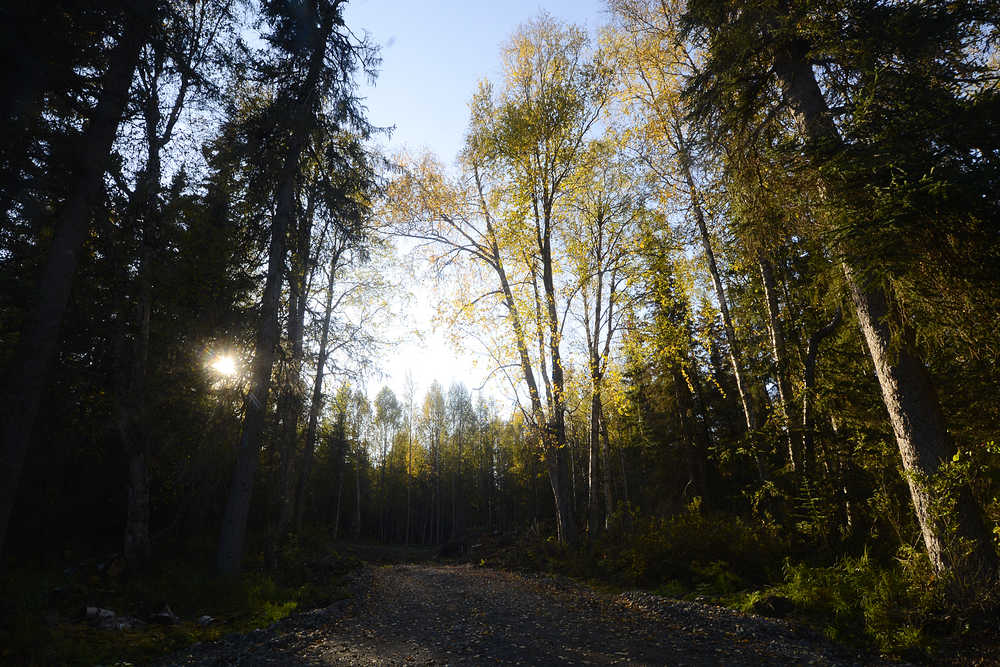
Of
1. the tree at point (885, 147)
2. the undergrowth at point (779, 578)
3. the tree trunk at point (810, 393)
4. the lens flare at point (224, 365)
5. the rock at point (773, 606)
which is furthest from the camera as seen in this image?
the lens flare at point (224, 365)

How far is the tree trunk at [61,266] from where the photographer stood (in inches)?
209

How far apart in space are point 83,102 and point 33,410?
4.47m

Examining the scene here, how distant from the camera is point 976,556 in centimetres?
491

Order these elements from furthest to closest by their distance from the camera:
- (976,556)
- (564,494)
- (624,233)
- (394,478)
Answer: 1. (394,478)
2. (624,233)
3. (564,494)
4. (976,556)

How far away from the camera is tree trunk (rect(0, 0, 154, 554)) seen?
17.4 ft

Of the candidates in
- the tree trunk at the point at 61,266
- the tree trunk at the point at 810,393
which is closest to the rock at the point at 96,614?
the tree trunk at the point at 61,266

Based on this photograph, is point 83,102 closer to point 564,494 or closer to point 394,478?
point 564,494

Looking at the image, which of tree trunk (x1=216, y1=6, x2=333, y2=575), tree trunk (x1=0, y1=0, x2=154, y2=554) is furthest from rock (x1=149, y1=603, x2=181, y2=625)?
tree trunk (x1=216, y1=6, x2=333, y2=575)

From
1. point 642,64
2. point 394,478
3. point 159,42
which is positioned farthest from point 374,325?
point 394,478

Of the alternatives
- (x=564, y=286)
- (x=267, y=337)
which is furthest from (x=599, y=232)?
(x=267, y=337)

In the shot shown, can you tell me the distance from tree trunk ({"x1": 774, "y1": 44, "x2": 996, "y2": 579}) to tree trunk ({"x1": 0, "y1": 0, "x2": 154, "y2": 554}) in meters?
9.28

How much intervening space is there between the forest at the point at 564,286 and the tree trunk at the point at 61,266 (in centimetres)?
4

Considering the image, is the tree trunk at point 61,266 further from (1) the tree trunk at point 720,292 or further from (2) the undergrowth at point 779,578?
(1) the tree trunk at point 720,292

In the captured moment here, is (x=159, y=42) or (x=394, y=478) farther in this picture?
(x=394, y=478)
